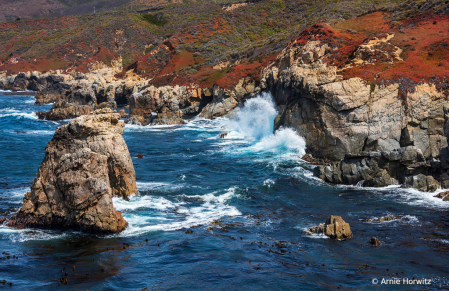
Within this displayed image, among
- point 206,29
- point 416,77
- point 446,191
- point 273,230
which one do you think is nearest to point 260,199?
point 273,230

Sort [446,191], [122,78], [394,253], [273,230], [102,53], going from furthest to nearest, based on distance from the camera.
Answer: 1. [102,53]
2. [122,78]
3. [446,191]
4. [273,230]
5. [394,253]

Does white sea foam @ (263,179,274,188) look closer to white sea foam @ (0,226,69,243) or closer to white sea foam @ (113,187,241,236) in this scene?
white sea foam @ (113,187,241,236)

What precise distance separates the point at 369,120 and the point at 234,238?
18656 millimetres

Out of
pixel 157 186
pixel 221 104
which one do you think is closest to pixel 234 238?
pixel 157 186

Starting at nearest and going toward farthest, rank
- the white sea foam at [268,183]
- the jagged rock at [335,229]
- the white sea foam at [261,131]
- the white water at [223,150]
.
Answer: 1. the jagged rock at [335,229]
2. the white water at [223,150]
3. the white sea foam at [268,183]
4. the white sea foam at [261,131]

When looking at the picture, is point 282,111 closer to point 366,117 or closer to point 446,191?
point 366,117

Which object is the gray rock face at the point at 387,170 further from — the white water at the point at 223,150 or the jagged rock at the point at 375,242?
the jagged rock at the point at 375,242

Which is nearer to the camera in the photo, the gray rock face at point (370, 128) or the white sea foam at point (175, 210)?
the white sea foam at point (175, 210)

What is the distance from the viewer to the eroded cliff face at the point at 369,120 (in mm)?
27125

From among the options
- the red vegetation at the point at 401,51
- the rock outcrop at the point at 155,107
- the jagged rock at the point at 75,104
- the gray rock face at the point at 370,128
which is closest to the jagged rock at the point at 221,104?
the rock outcrop at the point at 155,107

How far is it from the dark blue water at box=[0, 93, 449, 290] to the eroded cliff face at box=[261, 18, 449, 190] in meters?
1.80

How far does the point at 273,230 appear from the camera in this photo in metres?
20.2

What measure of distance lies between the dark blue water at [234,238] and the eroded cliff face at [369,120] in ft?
5.89

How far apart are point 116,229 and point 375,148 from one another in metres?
21.9
